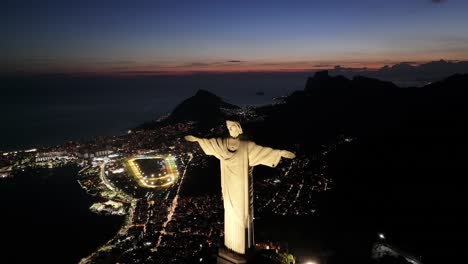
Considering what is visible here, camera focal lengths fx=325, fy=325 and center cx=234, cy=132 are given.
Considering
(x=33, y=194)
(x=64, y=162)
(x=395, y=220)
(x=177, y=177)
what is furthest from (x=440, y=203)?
(x=64, y=162)

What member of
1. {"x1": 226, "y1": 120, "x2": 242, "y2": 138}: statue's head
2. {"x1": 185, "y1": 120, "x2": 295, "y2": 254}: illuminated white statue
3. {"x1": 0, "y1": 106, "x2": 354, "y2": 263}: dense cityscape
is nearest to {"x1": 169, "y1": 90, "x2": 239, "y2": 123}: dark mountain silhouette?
{"x1": 0, "y1": 106, "x2": 354, "y2": 263}: dense cityscape

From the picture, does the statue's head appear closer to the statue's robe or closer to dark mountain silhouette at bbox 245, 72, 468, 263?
the statue's robe

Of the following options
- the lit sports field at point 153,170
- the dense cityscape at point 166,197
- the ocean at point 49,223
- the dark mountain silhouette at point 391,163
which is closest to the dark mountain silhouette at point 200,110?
the dark mountain silhouette at point 391,163

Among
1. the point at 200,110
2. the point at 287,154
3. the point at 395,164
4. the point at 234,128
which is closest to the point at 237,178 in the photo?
the point at 234,128

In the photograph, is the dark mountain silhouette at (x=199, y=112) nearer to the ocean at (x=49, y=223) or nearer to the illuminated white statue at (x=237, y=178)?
the ocean at (x=49, y=223)

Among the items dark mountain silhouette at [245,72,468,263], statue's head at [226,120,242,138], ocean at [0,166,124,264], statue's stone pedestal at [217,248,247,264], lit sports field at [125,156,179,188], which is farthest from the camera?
lit sports field at [125,156,179,188]

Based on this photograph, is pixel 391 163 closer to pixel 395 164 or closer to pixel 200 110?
pixel 395 164

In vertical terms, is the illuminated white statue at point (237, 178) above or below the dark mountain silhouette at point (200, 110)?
above

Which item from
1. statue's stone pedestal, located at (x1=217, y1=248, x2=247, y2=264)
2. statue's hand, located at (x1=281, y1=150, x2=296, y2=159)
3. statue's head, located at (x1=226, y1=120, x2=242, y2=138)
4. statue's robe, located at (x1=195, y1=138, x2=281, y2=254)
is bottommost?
statue's stone pedestal, located at (x1=217, y1=248, x2=247, y2=264)
